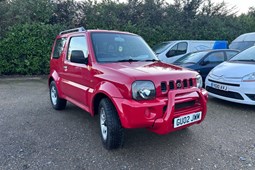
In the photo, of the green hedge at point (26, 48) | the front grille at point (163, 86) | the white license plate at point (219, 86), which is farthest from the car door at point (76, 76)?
the green hedge at point (26, 48)

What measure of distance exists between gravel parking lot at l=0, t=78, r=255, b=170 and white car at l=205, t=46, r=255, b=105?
33cm

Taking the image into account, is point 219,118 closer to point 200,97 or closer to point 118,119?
point 200,97

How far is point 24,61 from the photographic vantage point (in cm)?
963

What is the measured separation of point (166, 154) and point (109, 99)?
110 centimetres

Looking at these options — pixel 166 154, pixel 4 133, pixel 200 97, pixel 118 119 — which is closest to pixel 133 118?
pixel 118 119

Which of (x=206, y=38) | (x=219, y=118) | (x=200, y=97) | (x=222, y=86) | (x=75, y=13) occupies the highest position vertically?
(x=75, y=13)

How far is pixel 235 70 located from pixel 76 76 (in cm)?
356

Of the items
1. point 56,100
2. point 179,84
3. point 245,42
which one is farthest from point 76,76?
point 245,42

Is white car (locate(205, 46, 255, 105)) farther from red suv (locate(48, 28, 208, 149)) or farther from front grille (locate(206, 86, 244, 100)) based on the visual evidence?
Result: red suv (locate(48, 28, 208, 149))

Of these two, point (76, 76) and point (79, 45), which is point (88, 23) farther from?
point (76, 76)

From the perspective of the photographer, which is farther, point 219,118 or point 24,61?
point 24,61

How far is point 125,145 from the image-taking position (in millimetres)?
3260

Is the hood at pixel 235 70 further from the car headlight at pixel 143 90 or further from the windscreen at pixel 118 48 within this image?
the car headlight at pixel 143 90

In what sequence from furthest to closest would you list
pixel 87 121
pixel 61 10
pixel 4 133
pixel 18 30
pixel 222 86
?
pixel 61 10 → pixel 18 30 → pixel 222 86 → pixel 87 121 → pixel 4 133
